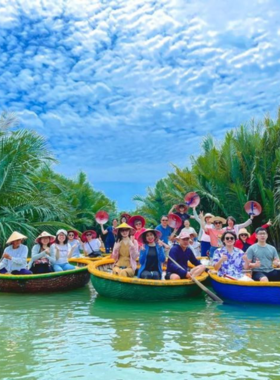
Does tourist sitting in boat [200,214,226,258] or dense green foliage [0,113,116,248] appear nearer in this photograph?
tourist sitting in boat [200,214,226,258]

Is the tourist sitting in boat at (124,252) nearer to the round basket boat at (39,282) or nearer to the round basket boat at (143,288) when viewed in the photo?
the round basket boat at (143,288)

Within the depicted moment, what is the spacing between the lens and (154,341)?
5656 millimetres

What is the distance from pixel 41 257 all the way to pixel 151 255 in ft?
8.67

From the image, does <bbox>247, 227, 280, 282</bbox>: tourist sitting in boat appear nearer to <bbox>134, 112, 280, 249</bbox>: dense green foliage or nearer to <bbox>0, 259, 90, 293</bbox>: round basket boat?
<bbox>0, 259, 90, 293</bbox>: round basket boat

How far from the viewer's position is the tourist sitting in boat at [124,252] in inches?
346

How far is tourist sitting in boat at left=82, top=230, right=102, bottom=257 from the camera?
13195 mm

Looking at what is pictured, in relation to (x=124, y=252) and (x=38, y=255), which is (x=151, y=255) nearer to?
(x=124, y=252)

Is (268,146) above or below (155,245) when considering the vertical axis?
above

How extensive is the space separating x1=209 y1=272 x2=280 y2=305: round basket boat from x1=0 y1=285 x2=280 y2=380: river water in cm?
16

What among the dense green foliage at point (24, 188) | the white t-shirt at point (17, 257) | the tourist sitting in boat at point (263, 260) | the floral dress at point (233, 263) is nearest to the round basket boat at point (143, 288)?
the floral dress at point (233, 263)

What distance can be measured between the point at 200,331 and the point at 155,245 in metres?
2.60

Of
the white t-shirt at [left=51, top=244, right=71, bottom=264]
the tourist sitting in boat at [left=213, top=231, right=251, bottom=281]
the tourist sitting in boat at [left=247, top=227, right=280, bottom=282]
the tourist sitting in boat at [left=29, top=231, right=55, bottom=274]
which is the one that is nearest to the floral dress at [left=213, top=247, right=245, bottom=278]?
the tourist sitting in boat at [left=213, top=231, right=251, bottom=281]

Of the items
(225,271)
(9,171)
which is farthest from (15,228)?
(225,271)

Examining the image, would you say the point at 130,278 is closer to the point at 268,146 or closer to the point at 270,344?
the point at 270,344
